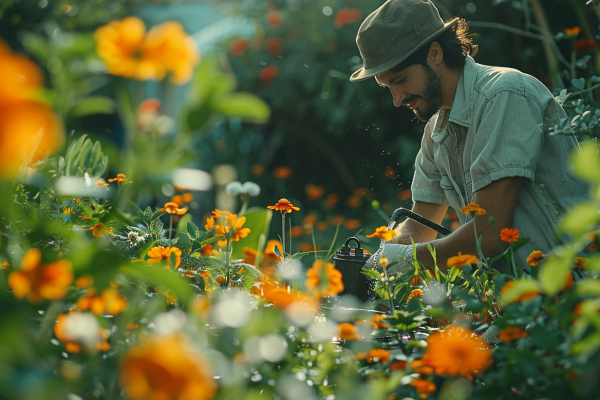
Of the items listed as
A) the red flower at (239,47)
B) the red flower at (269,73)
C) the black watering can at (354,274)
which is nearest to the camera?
the black watering can at (354,274)

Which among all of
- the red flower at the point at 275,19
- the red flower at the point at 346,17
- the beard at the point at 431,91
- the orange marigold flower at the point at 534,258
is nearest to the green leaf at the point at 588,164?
the orange marigold flower at the point at 534,258

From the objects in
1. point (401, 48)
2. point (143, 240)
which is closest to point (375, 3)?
point (401, 48)

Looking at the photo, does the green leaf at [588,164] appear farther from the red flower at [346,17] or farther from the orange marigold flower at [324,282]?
the red flower at [346,17]

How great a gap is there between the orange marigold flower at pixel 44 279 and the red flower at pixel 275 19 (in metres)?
4.03

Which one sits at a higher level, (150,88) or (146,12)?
(146,12)

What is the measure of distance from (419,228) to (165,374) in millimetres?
1842

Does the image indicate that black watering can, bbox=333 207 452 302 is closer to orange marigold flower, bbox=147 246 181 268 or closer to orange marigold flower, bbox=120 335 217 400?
orange marigold flower, bbox=147 246 181 268

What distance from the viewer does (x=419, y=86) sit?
74.8 inches

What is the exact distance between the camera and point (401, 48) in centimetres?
185

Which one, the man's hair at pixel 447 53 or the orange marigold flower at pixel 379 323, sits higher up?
the man's hair at pixel 447 53

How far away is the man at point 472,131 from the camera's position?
1633 mm

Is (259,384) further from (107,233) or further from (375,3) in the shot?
(375,3)

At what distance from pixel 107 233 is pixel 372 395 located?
813mm

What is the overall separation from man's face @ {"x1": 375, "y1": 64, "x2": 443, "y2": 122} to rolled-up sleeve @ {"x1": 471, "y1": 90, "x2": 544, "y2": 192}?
24 cm
